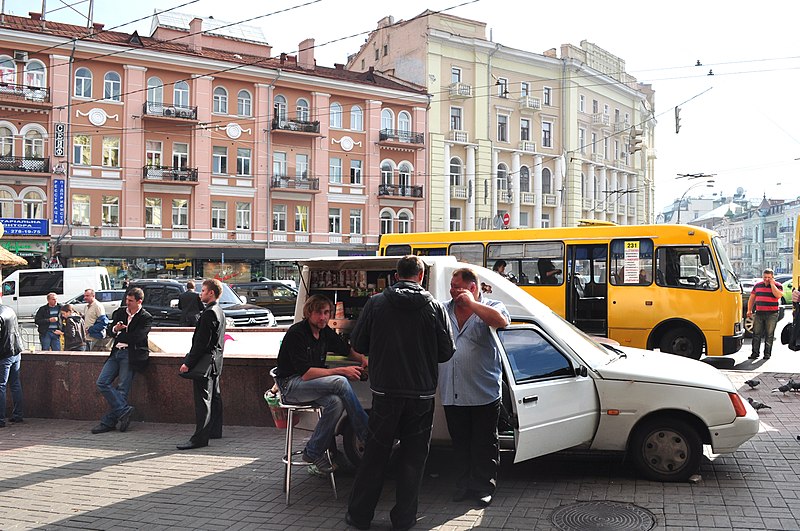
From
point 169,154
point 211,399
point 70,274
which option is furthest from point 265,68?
point 211,399

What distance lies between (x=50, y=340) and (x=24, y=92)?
88.2 feet

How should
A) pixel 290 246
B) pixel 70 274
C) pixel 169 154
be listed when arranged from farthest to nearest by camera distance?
pixel 290 246, pixel 169 154, pixel 70 274

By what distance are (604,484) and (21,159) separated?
3795cm

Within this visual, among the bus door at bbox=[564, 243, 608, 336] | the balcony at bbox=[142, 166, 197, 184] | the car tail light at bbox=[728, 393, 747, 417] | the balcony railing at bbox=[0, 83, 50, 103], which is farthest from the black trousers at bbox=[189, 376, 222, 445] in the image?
the balcony railing at bbox=[0, 83, 50, 103]

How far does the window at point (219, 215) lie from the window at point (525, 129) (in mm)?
22822

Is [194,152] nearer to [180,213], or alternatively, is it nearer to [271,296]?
[180,213]

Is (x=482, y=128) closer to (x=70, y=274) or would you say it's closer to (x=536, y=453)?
(x=70, y=274)

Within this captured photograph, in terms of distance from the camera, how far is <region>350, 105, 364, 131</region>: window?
46406 mm

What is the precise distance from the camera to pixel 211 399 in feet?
27.0

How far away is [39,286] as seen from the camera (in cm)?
2952

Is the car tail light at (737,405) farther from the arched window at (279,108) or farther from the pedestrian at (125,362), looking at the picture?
the arched window at (279,108)

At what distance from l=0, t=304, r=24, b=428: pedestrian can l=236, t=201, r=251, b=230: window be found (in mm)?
33646

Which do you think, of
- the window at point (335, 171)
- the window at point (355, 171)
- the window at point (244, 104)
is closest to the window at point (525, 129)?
the window at point (355, 171)

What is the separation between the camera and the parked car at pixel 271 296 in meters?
29.9
